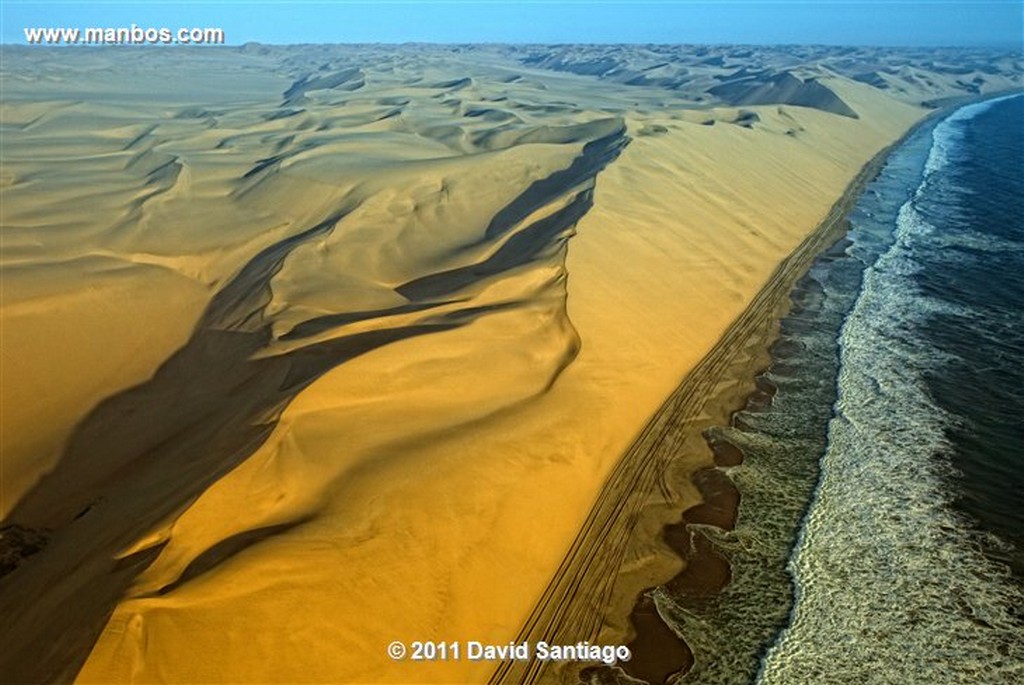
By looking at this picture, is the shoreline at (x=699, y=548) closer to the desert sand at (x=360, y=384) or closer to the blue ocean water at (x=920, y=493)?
the desert sand at (x=360, y=384)

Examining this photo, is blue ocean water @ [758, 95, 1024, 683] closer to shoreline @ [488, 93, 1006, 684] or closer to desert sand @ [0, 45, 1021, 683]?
shoreline @ [488, 93, 1006, 684]

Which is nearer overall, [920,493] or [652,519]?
[652,519]

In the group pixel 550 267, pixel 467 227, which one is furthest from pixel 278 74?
pixel 550 267

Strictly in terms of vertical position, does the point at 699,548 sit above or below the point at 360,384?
below

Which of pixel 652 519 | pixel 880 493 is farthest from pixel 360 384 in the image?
pixel 880 493

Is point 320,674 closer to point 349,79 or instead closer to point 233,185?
point 233,185

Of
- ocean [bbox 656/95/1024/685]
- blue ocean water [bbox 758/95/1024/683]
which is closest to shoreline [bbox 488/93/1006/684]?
ocean [bbox 656/95/1024/685]

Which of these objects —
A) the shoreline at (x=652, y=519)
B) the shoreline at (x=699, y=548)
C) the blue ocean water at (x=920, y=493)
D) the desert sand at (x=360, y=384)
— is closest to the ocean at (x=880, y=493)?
the blue ocean water at (x=920, y=493)

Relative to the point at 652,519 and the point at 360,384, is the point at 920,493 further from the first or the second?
the point at 360,384
